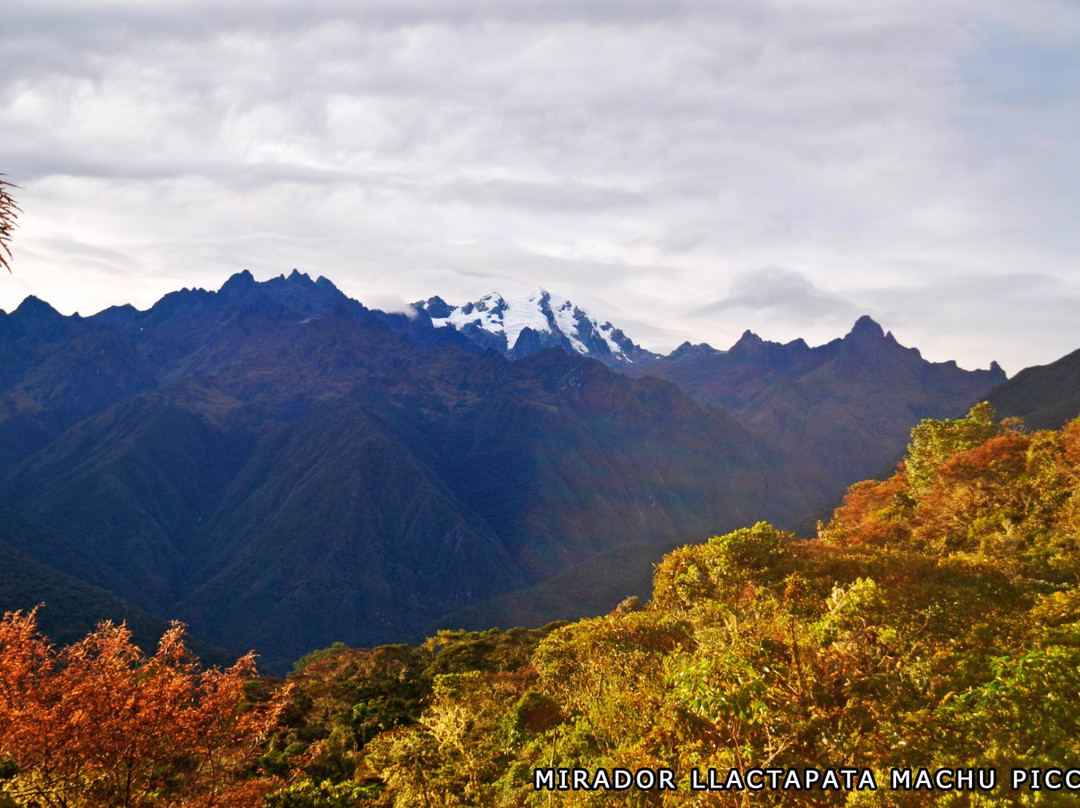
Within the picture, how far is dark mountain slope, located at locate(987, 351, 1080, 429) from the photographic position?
13862cm

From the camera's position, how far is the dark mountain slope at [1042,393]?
13862 centimetres

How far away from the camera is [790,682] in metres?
14.0

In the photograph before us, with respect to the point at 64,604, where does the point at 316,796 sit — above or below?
above

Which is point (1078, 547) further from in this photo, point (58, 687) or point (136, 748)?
point (58, 687)

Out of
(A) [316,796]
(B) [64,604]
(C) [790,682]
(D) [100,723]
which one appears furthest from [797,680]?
(B) [64,604]

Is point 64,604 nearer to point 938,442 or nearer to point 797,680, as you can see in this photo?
point 797,680

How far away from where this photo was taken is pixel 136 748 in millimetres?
13453

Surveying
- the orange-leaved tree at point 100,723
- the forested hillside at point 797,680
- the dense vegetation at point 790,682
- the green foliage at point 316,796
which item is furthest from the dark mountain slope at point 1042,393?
the orange-leaved tree at point 100,723

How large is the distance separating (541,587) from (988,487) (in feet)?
441

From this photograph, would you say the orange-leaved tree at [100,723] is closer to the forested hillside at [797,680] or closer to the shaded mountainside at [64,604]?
the forested hillside at [797,680]

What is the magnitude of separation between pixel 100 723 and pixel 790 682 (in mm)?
16280

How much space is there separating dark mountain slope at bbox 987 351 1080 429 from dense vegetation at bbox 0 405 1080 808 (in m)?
133

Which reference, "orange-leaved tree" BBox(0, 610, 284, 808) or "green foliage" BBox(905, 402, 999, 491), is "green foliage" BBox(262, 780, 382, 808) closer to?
"orange-leaved tree" BBox(0, 610, 284, 808)

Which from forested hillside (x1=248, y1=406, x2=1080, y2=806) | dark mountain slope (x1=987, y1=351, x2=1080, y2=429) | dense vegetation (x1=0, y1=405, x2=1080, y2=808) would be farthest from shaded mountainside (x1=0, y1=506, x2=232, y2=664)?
dark mountain slope (x1=987, y1=351, x2=1080, y2=429)
